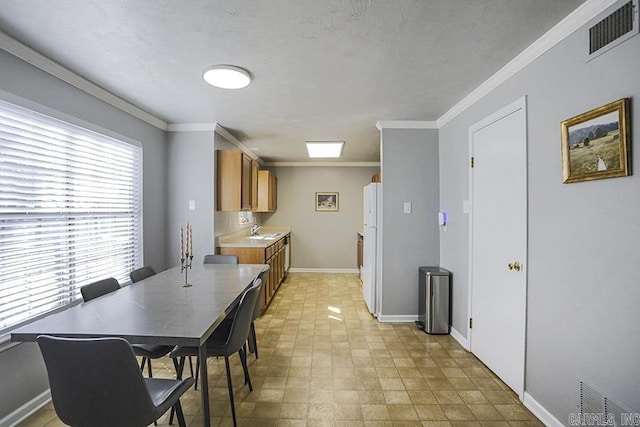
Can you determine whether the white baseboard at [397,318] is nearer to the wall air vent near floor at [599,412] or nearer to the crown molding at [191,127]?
the wall air vent near floor at [599,412]

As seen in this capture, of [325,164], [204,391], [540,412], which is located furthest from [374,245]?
[325,164]

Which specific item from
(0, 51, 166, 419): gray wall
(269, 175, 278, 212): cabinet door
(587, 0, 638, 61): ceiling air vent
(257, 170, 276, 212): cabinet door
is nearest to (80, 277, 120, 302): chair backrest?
(0, 51, 166, 419): gray wall

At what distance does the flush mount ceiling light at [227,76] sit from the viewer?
220 centimetres

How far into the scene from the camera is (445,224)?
345 centimetres

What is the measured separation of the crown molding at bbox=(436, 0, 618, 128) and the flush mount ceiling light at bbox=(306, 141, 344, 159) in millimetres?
2225

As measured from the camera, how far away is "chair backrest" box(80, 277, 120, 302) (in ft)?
6.54

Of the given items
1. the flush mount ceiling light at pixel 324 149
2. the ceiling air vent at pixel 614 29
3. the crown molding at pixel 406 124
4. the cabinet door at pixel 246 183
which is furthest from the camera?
the flush mount ceiling light at pixel 324 149

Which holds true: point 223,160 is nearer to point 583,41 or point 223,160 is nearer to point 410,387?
point 410,387

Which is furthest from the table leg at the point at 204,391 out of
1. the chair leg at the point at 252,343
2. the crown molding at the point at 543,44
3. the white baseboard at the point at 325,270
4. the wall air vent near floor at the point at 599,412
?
the white baseboard at the point at 325,270

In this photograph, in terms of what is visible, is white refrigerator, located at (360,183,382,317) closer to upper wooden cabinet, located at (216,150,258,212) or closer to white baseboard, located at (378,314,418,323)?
white baseboard, located at (378,314,418,323)

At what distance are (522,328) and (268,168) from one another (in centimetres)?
553

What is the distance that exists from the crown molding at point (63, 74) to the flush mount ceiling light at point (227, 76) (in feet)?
3.33

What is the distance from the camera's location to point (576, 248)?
164 centimetres

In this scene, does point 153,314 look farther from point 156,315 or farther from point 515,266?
point 515,266
